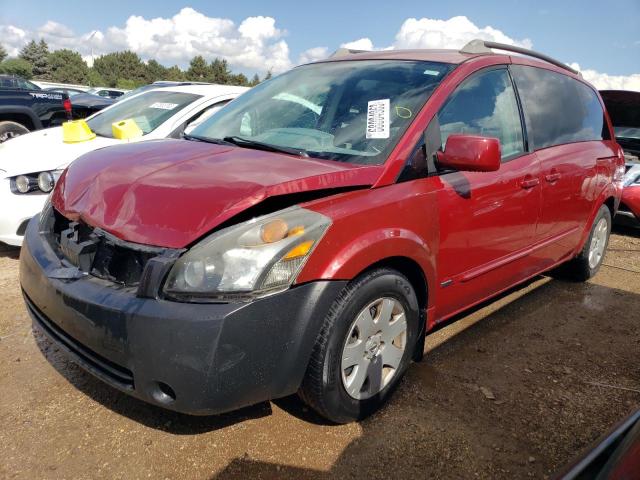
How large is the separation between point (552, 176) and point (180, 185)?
2.39 meters

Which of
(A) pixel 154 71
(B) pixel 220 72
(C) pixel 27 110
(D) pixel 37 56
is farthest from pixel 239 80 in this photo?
(C) pixel 27 110

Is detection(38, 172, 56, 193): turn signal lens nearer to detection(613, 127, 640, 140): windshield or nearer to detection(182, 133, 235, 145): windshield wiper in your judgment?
detection(182, 133, 235, 145): windshield wiper

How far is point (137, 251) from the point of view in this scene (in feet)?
6.37

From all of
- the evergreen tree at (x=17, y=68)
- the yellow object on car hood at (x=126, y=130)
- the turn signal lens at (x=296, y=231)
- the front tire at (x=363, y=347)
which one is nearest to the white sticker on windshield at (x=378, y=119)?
the front tire at (x=363, y=347)

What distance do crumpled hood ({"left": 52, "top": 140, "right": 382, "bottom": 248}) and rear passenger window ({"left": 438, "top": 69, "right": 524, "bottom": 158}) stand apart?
0.67 metres

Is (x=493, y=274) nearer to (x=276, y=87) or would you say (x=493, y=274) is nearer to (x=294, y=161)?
(x=294, y=161)

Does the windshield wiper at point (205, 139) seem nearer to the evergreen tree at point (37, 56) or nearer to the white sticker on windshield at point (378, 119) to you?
the white sticker on windshield at point (378, 119)

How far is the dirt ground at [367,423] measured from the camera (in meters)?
2.07

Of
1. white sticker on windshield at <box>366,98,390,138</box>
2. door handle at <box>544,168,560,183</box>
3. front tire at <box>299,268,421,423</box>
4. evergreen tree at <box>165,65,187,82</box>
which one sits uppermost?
evergreen tree at <box>165,65,187,82</box>

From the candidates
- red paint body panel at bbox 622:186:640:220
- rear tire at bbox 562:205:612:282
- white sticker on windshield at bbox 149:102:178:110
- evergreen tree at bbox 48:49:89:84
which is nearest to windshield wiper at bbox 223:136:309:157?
white sticker on windshield at bbox 149:102:178:110

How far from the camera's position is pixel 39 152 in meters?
4.22

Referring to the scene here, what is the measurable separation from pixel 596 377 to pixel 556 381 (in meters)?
0.27

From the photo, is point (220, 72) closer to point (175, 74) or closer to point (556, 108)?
point (175, 74)

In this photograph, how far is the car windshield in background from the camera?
493cm
